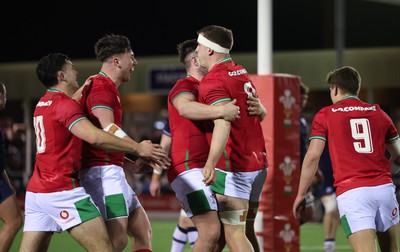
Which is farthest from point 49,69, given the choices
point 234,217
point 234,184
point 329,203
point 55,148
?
point 329,203

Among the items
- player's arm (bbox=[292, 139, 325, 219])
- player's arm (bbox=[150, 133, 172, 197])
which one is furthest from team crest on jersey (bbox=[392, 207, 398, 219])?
player's arm (bbox=[150, 133, 172, 197])

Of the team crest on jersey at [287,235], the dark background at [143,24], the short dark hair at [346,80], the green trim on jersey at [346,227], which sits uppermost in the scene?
the dark background at [143,24]

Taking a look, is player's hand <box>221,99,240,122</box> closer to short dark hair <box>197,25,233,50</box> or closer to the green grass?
short dark hair <box>197,25,233,50</box>

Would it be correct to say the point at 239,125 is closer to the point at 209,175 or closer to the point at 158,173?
the point at 209,175

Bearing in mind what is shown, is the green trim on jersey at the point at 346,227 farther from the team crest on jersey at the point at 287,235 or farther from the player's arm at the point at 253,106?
the team crest on jersey at the point at 287,235

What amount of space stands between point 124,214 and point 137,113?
22814 mm

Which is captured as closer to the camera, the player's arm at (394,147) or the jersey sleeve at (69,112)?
the jersey sleeve at (69,112)

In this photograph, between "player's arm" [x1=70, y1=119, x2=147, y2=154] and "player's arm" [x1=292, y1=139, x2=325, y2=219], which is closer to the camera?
"player's arm" [x1=70, y1=119, x2=147, y2=154]

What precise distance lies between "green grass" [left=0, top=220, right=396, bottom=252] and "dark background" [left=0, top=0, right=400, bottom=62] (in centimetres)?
2036

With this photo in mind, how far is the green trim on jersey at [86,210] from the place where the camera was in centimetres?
722

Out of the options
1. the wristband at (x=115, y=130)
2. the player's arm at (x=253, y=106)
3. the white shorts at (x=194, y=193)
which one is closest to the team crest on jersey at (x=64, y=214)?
the wristband at (x=115, y=130)

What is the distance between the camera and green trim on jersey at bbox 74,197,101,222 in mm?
7223

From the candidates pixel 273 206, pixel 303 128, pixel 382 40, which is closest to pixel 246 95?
pixel 273 206

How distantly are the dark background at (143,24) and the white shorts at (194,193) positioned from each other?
30432 mm
